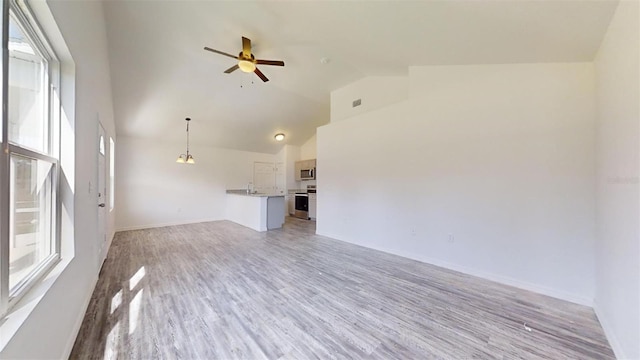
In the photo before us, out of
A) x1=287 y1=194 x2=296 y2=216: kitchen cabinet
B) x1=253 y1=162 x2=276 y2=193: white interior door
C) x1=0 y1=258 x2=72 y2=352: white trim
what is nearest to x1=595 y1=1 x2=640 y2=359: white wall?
x1=0 y1=258 x2=72 y2=352: white trim

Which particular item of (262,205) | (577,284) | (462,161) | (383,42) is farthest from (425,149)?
(262,205)

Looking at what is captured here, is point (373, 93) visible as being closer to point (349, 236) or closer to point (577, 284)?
point (349, 236)

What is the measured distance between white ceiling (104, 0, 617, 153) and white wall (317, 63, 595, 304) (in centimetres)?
33

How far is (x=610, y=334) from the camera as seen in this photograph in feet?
6.13

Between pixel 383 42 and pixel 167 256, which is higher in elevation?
pixel 383 42

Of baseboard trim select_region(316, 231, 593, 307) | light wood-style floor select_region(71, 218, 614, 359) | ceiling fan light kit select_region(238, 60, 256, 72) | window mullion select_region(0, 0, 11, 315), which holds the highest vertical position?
ceiling fan light kit select_region(238, 60, 256, 72)

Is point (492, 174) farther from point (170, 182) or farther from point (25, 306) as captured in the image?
point (170, 182)

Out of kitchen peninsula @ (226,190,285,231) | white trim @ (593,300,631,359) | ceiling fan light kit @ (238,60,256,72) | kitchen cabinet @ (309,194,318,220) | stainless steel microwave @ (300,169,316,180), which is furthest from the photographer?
stainless steel microwave @ (300,169,316,180)

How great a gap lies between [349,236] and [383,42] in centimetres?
349

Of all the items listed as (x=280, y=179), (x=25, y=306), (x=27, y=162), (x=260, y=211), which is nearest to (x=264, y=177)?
(x=280, y=179)

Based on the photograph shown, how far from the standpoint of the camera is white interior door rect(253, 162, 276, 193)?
8547mm

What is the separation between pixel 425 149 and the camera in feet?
12.0

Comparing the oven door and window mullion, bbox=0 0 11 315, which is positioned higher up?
window mullion, bbox=0 0 11 315

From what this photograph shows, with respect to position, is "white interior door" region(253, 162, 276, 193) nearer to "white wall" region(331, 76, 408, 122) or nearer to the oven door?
the oven door
